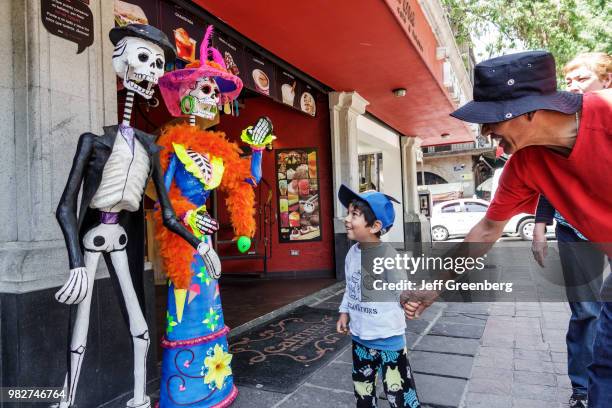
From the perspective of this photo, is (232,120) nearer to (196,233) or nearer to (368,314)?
(196,233)

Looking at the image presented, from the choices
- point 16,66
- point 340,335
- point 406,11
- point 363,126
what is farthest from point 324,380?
point 363,126

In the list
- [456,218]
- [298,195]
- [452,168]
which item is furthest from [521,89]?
[452,168]

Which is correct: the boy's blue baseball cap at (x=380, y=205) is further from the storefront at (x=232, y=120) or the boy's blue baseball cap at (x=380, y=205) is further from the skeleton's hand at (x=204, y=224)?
the storefront at (x=232, y=120)

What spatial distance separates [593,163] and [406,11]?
441cm

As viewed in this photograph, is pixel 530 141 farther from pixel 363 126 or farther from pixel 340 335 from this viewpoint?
pixel 363 126

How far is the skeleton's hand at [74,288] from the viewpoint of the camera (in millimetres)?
1805

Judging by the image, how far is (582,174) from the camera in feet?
4.82

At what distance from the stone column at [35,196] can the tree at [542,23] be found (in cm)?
908

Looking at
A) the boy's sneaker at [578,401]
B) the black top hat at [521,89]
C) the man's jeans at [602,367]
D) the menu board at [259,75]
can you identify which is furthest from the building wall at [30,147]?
the boy's sneaker at [578,401]

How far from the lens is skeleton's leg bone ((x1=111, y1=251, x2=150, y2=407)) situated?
7.25 feet

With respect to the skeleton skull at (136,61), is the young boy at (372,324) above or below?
below

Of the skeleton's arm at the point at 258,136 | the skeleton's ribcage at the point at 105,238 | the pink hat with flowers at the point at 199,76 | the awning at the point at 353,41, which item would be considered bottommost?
the skeleton's ribcage at the point at 105,238

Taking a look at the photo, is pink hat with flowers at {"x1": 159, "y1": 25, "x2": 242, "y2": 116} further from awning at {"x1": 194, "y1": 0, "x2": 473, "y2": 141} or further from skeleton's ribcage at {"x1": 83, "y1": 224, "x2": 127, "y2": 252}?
awning at {"x1": 194, "y1": 0, "x2": 473, "y2": 141}

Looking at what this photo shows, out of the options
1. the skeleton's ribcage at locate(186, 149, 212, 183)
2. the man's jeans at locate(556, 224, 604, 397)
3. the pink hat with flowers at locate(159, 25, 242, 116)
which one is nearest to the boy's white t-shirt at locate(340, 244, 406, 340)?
the skeleton's ribcage at locate(186, 149, 212, 183)
